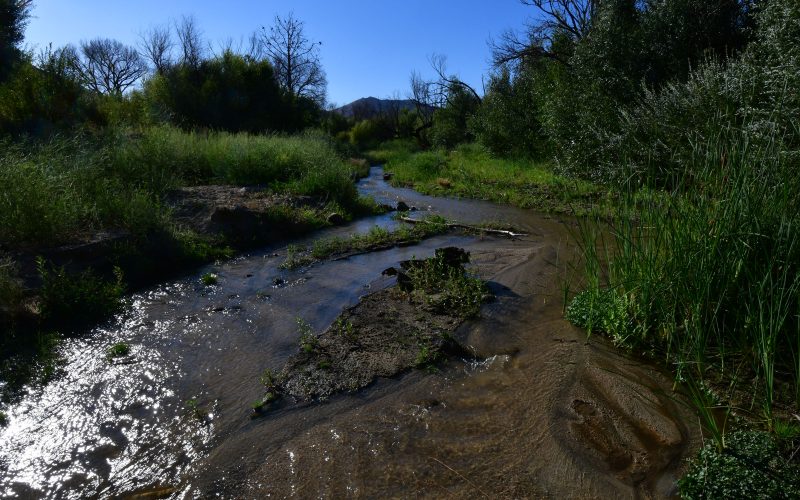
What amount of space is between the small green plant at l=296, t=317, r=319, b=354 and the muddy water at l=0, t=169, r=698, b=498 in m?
0.10

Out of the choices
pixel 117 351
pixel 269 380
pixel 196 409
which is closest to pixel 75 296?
pixel 117 351

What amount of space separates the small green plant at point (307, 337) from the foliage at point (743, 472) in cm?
300

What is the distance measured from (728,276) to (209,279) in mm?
5939

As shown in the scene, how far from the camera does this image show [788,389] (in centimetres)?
337

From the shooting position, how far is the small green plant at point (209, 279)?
6.62m

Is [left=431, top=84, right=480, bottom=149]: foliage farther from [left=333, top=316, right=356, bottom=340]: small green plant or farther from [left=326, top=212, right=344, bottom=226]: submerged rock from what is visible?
[left=333, top=316, right=356, bottom=340]: small green plant

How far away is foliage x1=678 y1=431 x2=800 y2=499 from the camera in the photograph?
2.43 m

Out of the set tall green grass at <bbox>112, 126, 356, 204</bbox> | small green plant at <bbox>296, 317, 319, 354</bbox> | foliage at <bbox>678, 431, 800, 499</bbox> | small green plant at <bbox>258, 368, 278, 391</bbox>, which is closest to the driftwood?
tall green grass at <bbox>112, 126, 356, 204</bbox>

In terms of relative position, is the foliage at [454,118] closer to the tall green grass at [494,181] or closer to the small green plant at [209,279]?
the tall green grass at [494,181]

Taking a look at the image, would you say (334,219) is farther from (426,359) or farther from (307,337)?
(426,359)

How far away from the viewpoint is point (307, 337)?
468cm

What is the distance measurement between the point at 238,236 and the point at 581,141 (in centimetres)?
942

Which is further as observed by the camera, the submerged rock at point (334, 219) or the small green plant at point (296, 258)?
the submerged rock at point (334, 219)

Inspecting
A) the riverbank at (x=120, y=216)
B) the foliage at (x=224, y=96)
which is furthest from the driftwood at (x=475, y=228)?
the foliage at (x=224, y=96)
